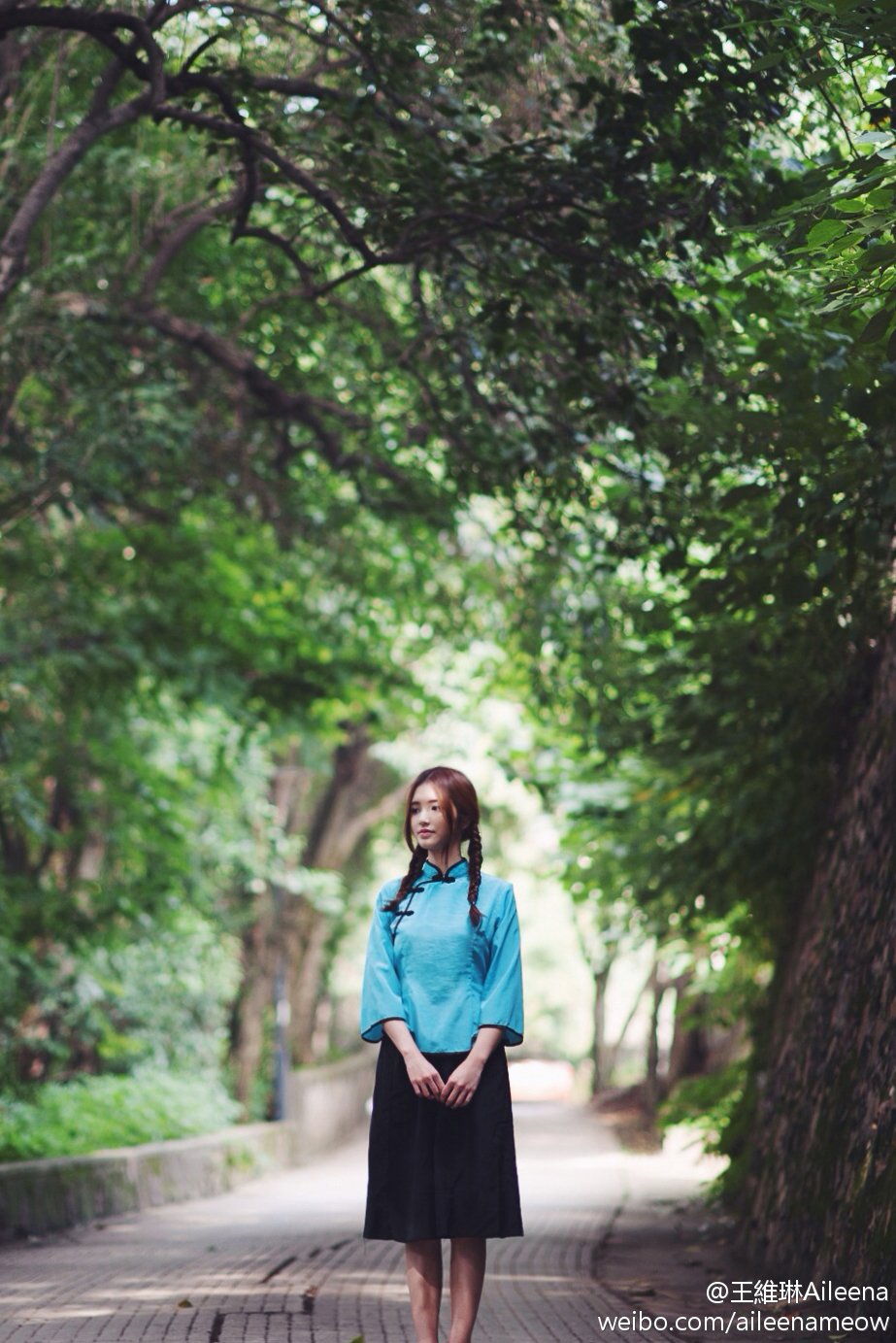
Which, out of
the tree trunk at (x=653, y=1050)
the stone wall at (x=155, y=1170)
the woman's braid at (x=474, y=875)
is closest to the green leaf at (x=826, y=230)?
the woman's braid at (x=474, y=875)

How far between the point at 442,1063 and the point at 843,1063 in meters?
3.08

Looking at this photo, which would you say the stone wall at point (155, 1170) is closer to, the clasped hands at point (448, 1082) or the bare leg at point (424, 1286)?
the bare leg at point (424, 1286)

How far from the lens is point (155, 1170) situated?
44.9 ft

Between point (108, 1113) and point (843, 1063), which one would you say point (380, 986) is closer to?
point (843, 1063)

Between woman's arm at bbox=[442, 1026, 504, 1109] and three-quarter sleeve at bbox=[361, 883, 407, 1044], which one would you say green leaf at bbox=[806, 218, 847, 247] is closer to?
three-quarter sleeve at bbox=[361, 883, 407, 1044]

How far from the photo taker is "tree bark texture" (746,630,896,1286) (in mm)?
6602

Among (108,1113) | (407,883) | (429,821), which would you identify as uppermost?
(429,821)

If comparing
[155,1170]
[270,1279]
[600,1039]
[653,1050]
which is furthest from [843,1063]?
[600,1039]

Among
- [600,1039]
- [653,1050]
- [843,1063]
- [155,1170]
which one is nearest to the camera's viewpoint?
[843,1063]

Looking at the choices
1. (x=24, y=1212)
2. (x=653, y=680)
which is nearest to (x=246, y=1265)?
(x=24, y=1212)

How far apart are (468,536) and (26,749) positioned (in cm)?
527

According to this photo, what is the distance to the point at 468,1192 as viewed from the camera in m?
5.07

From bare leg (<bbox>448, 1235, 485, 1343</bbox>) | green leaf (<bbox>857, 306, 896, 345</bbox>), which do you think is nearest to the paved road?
bare leg (<bbox>448, 1235, 485, 1343</bbox>)

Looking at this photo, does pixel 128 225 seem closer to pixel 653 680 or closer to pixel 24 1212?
pixel 653 680
